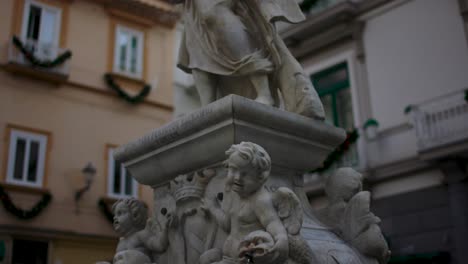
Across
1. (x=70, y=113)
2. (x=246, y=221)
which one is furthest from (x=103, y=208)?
(x=246, y=221)

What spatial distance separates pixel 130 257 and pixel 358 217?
4.90 feet

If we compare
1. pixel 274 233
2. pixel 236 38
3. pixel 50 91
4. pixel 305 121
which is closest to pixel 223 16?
pixel 236 38

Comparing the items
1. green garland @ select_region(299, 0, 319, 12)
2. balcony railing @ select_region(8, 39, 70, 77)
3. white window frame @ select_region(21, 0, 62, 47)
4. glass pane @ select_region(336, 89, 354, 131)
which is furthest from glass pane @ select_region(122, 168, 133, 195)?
green garland @ select_region(299, 0, 319, 12)

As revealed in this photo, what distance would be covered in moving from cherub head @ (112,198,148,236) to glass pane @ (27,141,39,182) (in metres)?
12.9

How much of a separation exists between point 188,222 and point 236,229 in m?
0.61

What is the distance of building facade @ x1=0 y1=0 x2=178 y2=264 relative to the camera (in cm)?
1583

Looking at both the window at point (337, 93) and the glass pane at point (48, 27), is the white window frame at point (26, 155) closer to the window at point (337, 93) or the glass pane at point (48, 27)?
the glass pane at point (48, 27)

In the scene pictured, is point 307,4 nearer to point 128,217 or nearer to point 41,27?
point 41,27

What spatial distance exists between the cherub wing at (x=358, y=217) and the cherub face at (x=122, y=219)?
1.49 m

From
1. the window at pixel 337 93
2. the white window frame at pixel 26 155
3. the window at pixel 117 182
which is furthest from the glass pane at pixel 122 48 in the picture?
the window at pixel 337 93

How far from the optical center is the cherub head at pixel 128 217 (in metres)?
4.14

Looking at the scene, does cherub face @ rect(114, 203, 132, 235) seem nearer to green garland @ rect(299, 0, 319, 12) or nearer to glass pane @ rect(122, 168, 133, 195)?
green garland @ rect(299, 0, 319, 12)

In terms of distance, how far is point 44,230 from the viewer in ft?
51.4

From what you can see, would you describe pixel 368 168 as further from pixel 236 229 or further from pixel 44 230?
pixel 236 229
